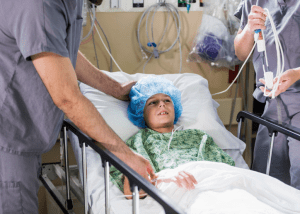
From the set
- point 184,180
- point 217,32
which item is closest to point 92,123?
point 184,180

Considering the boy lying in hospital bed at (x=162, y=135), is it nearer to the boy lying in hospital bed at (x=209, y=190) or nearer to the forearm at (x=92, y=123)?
the boy lying in hospital bed at (x=209, y=190)

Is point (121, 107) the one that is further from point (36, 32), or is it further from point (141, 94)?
point (36, 32)

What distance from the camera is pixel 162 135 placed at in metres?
2.02

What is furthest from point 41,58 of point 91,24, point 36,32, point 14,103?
point 91,24

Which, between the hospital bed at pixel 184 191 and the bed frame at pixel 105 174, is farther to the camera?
the hospital bed at pixel 184 191

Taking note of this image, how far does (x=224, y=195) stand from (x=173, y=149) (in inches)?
23.0

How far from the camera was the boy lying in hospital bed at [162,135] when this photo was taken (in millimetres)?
1848

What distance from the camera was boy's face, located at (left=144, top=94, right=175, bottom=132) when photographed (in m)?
2.07

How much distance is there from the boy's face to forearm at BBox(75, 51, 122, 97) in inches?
9.6

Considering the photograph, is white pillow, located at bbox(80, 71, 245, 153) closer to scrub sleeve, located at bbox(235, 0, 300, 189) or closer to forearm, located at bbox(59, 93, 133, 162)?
scrub sleeve, located at bbox(235, 0, 300, 189)

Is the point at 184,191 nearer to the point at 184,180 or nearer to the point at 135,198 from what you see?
the point at 184,180

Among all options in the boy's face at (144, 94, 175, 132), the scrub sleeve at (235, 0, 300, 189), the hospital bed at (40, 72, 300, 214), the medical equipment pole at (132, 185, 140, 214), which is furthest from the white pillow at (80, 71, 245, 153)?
the medical equipment pole at (132, 185, 140, 214)

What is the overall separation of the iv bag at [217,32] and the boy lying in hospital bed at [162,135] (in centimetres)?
96

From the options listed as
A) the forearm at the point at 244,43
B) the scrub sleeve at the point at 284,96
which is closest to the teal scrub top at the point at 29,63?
the forearm at the point at 244,43
